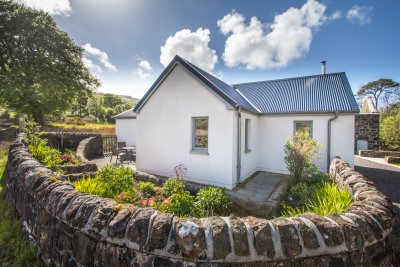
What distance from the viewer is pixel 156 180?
6781 mm

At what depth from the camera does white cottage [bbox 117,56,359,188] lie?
7.55m

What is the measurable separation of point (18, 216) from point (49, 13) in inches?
1020

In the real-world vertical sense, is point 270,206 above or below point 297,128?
below

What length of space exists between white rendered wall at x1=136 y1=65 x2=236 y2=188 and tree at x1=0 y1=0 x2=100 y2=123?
17277mm

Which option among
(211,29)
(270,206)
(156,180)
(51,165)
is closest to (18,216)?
(51,165)

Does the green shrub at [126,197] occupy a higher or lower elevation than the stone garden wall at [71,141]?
lower

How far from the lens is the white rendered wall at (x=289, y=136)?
28.8ft

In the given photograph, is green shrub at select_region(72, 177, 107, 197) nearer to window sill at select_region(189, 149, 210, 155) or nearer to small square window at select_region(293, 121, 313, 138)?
window sill at select_region(189, 149, 210, 155)

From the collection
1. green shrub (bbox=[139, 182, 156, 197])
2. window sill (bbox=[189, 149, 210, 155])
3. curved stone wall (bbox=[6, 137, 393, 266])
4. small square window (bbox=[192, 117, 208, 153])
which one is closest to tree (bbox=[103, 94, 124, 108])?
small square window (bbox=[192, 117, 208, 153])

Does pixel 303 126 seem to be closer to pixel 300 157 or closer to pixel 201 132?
pixel 300 157

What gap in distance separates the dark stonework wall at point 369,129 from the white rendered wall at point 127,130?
20.8 metres

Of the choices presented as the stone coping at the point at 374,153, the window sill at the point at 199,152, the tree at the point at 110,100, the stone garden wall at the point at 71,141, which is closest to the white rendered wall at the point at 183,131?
the window sill at the point at 199,152

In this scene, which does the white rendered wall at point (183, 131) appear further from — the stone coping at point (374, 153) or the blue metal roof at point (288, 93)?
the stone coping at point (374, 153)

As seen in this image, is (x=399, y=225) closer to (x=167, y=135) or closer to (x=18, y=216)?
(x=167, y=135)
